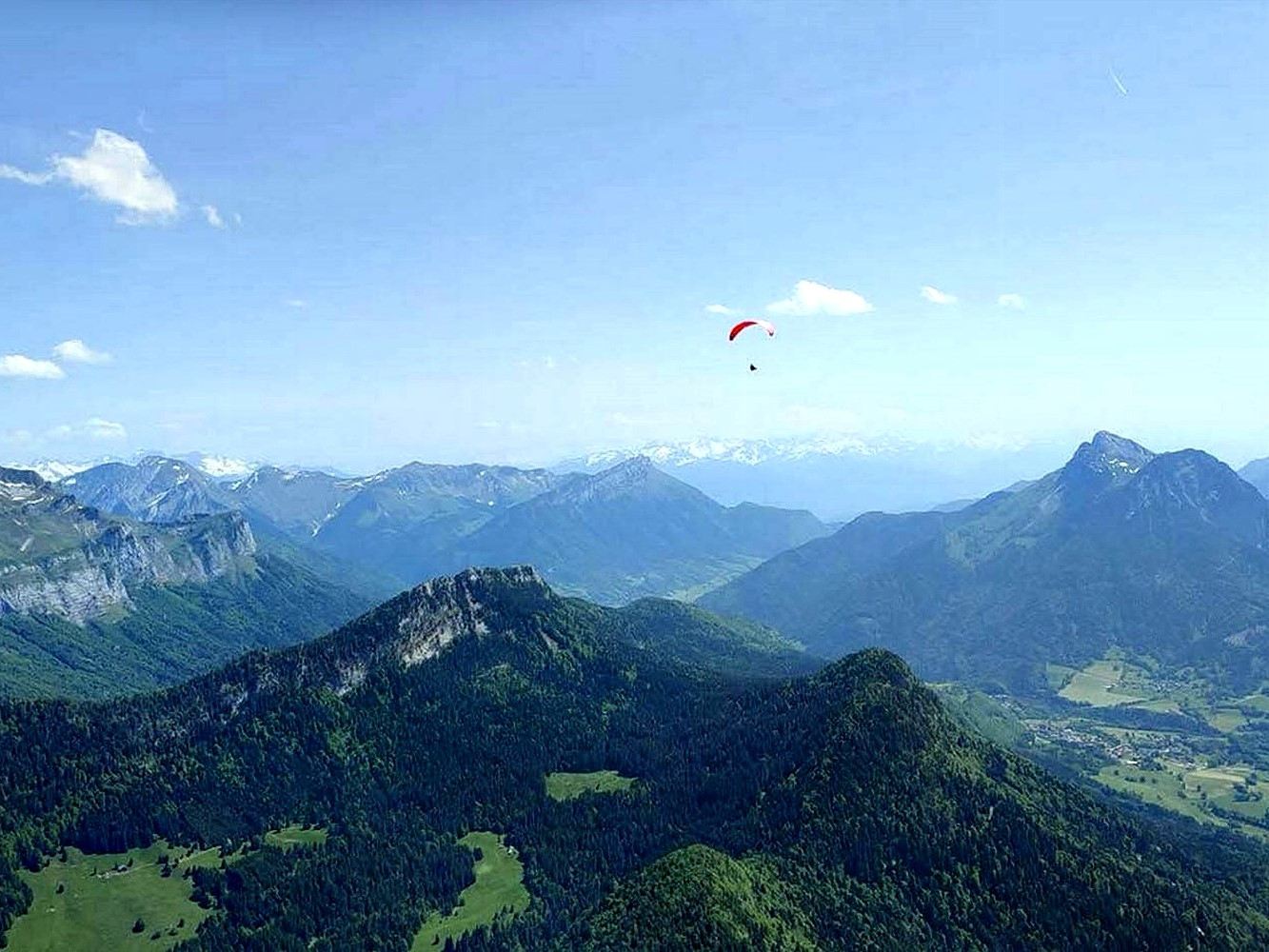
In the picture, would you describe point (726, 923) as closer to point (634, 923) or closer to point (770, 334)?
point (634, 923)

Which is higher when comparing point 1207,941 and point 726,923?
point 726,923

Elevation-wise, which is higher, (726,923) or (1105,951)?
(726,923)

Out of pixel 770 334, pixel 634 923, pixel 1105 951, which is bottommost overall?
pixel 1105 951

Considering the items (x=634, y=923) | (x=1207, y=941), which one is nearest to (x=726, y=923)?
(x=634, y=923)

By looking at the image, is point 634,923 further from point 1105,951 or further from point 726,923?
point 1105,951

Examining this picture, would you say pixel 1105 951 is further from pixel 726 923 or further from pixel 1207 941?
pixel 726 923

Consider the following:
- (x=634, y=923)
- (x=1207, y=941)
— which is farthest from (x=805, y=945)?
(x=1207, y=941)

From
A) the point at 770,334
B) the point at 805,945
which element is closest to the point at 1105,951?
the point at 805,945

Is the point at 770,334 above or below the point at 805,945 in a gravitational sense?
above
